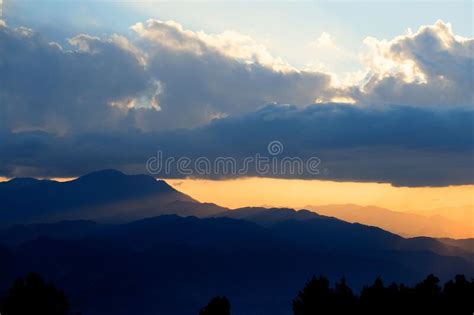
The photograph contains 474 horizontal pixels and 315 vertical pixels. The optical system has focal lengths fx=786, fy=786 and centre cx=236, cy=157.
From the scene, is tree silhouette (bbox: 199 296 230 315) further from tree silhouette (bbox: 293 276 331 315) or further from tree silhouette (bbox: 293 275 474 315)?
tree silhouette (bbox: 293 276 331 315)

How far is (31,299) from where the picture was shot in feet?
266

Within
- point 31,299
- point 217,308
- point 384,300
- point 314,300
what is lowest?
point 217,308

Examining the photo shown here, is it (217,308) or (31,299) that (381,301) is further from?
(31,299)

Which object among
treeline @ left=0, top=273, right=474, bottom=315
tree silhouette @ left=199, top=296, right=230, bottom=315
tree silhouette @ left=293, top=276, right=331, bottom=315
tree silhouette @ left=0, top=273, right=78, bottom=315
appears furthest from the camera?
tree silhouette @ left=293, top=276, right=331, bottom=315

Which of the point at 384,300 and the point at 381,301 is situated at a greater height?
the point at 384,300

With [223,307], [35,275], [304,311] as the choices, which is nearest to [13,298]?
[35,275]

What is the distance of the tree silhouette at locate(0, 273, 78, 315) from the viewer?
8062 cm

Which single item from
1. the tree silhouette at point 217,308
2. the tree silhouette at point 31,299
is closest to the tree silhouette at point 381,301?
the tree silhouette at point 217,308

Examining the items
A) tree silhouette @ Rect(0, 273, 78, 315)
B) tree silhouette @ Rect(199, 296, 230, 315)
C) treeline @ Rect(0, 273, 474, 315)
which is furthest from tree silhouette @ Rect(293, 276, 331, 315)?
tree silhouette @ Rect(0, 273, 78, 315)

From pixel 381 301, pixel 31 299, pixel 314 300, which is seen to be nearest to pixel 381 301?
pixel 381 301

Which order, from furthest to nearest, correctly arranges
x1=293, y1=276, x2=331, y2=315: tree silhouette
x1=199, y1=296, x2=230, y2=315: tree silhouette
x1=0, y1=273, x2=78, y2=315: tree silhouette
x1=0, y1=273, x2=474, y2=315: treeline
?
x1=293, y1=276, x2=331, y2=315: tree silhouette < x1=0, y1=273, x2=474, y2=315: treeline < x1=199, y1=296, x2=230, y2=315: tree silhouette < x1=0, y1=273, x2=78, y2=315: tree silhouette

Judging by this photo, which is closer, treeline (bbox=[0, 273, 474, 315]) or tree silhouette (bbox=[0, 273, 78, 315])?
tree silhouette (bbox=[0, 273, 78, 315])

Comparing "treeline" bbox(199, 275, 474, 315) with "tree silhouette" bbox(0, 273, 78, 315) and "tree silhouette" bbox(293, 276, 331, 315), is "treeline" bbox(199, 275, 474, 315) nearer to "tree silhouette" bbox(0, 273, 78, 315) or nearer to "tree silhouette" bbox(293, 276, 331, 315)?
"tree silhouette" bbox(293, 276, 331, 315)

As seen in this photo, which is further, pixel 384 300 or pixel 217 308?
pixel 384 300
